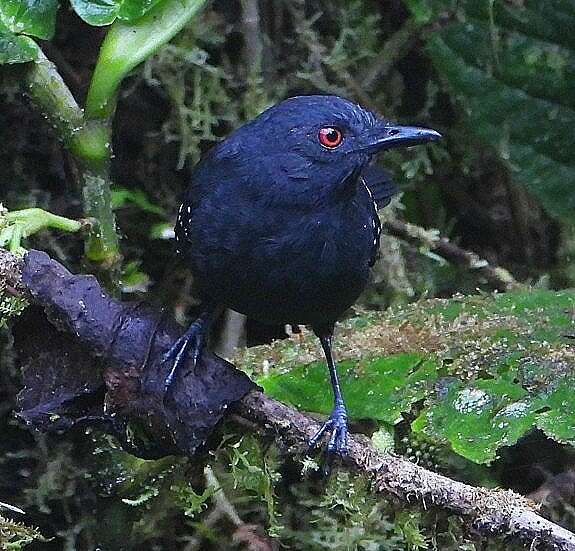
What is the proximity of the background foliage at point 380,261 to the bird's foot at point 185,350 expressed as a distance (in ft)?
0.61

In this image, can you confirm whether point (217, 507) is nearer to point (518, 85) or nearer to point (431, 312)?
point (431, 312)

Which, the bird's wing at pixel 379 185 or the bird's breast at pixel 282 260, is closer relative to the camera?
the bird's breast at pixel 282 260

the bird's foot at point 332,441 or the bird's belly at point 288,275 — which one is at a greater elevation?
the bird's belly at point 288,275

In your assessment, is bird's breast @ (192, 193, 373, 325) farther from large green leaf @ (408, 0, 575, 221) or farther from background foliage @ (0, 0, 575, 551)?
large green leaf @ (408, 0, 575, 221)

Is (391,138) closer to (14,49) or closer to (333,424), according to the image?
(333,424)

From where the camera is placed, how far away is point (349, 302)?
2.28 meters

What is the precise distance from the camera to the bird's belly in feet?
7.03

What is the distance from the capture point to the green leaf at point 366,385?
2215 mm

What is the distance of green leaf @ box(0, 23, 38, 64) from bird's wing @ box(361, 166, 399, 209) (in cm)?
105

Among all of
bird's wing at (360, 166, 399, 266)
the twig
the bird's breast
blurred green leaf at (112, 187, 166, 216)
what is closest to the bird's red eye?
the bird's breast

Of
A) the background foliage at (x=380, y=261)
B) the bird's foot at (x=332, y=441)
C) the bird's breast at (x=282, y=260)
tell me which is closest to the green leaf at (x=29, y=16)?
the background foliage at (x=380, y=261)

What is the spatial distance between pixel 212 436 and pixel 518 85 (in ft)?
5.58

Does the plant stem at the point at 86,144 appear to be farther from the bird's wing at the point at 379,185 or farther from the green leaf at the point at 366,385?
the bird's wing at the point at 379,185

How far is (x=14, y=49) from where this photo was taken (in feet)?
7.40
